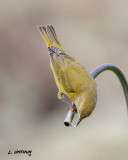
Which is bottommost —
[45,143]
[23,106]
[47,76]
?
[45,143]

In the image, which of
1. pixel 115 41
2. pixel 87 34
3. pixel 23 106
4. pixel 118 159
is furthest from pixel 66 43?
pixel 118 159

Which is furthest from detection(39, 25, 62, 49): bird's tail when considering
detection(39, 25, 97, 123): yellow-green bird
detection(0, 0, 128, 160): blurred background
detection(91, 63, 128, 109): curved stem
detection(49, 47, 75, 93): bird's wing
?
detection(0, 0, 128, 160): blurred background

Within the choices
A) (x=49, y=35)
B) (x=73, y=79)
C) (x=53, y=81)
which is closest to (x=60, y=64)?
(x=73, y=79)

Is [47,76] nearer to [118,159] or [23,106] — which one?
Answer: [23,106]

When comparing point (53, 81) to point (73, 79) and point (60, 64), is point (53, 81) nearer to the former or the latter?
point (60, 64)

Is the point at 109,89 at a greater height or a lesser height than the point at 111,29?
lesser

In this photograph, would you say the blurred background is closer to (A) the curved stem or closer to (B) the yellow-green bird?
(B) the yellow-green bird
